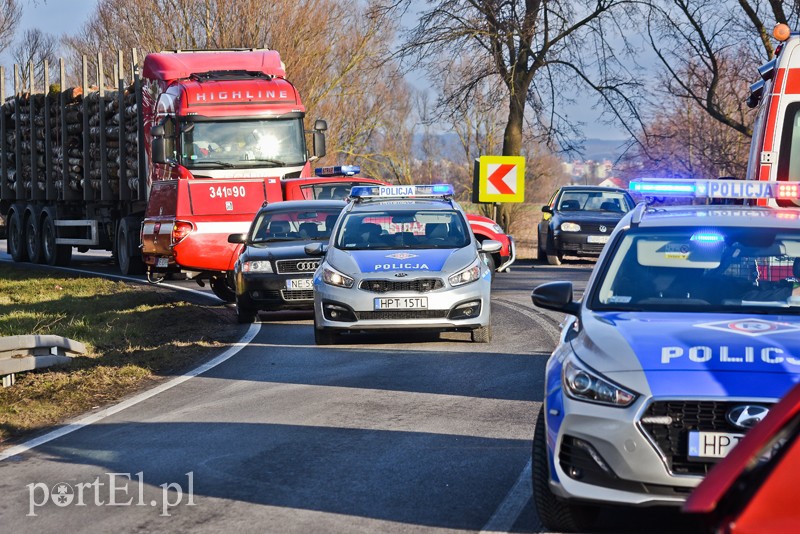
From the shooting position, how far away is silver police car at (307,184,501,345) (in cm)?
1272

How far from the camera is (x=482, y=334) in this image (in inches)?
521

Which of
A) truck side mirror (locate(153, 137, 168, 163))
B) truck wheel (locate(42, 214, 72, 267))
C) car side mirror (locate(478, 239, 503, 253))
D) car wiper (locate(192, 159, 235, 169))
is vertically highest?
truck side mirror (locate(153, 137, 168, 163))

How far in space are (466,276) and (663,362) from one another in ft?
25.5

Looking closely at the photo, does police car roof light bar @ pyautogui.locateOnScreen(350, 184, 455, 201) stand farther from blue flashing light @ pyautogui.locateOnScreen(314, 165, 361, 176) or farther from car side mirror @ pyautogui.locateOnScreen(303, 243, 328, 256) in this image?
blue flashing light @ pyautogui.locateOnScreen(314, 165, 361, 176)

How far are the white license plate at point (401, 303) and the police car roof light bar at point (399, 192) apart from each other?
95.3 inches

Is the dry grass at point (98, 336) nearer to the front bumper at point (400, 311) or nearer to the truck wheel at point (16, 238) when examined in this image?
the front bumper at point (400, 311)

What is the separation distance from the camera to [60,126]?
2894 centimetres

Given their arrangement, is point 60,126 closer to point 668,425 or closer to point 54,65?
point 668,425

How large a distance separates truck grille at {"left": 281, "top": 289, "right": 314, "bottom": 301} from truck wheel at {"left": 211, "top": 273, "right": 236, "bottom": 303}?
13.2 feet

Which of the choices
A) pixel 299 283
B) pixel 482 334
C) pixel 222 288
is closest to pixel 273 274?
pixel 299 283

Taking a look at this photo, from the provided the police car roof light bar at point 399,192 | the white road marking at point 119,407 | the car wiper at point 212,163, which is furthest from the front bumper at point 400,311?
the car wiper at point 212,163

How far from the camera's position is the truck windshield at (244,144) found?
21875mm

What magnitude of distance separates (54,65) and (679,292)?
65.4 metres

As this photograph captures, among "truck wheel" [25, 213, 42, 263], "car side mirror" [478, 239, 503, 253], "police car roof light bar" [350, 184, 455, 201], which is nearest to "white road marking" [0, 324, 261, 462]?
"police car roof light bar" [350, 184, 455, 201]
